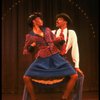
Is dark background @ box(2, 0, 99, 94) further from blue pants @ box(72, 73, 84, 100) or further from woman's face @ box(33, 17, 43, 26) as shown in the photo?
blue pants @ box(72, 73, 84, 100)

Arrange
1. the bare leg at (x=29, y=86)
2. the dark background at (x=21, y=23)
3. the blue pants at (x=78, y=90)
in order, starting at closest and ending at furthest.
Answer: the bare leg at (x=29, y=86), the blue pants at (x=78, y=90), the dark background at (x=21, y=23)

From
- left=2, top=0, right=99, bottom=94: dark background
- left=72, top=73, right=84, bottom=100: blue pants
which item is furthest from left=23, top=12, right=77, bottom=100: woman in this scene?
left=2, top=0, right=99, bottom=94: dark background

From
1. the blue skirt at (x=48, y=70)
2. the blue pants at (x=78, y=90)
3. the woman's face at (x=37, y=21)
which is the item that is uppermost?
the woman's face at (x=37, y=21)

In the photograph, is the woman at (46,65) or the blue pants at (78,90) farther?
the blue pants at (78,90)

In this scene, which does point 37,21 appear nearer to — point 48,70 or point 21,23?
point 48,70

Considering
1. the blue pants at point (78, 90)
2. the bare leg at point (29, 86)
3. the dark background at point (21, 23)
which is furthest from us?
the dark background at point (21, 23)

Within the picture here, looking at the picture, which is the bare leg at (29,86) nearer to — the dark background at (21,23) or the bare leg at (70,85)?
the bare leg at (70,85)

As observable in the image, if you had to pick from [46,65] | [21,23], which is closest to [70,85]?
[46,65]

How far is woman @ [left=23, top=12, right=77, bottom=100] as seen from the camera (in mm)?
4828

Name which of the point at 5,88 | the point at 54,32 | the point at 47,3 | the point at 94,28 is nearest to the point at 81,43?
the point at 94,28

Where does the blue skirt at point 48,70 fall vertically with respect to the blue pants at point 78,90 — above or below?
above

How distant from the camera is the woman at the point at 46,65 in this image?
483 centimetres

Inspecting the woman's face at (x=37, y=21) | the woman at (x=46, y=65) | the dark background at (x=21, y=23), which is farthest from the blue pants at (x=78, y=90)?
the dark background at (x=21, y=23)

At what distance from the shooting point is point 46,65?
4.88m
